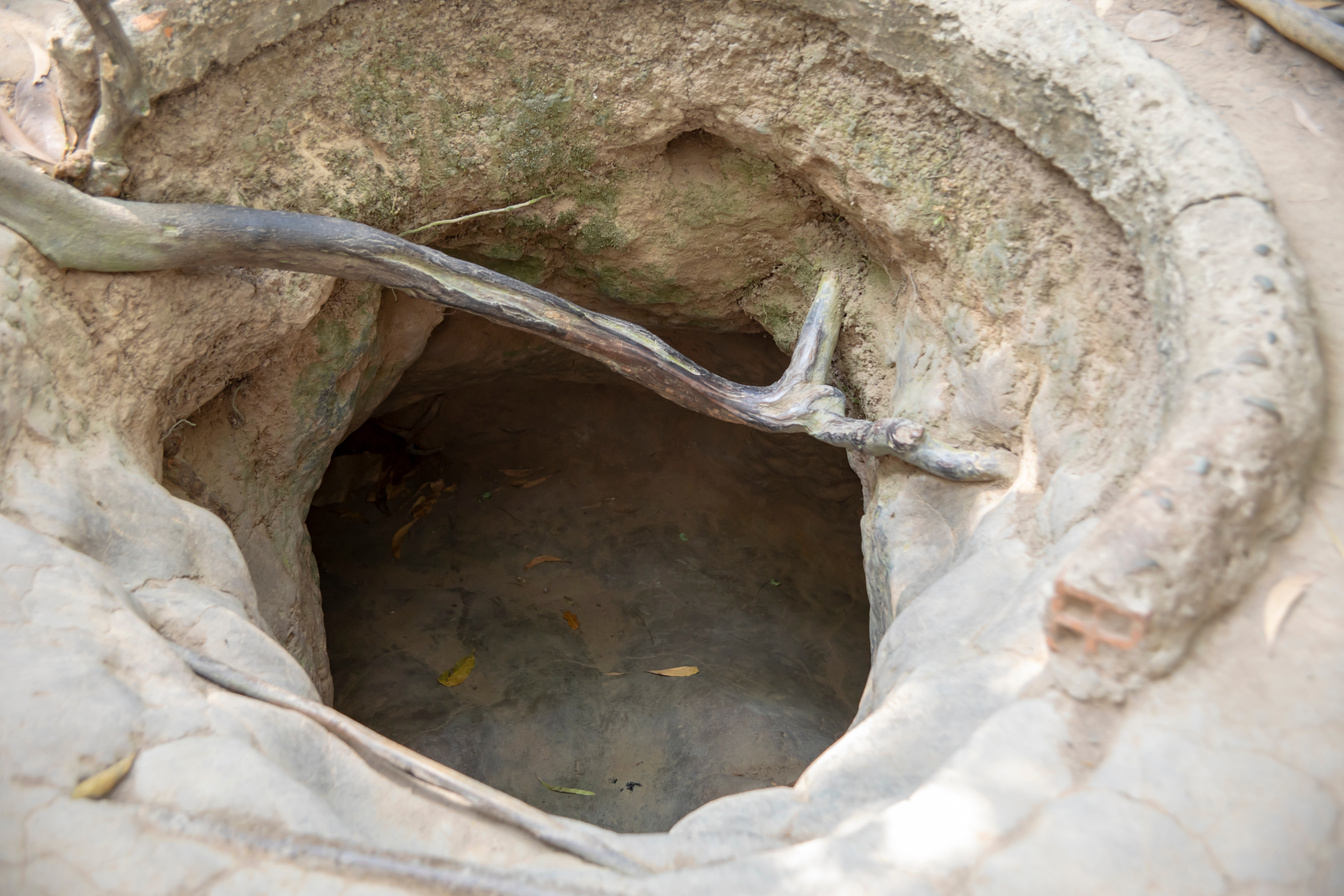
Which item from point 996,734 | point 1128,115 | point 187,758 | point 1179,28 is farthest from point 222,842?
point 1179,28

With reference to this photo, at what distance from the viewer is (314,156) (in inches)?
86.3

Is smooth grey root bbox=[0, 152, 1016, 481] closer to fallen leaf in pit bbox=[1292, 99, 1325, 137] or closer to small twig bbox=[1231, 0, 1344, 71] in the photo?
fallen leaf in pit bbox=[1292, 99, 1325, 137]

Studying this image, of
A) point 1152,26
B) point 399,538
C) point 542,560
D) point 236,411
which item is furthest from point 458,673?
point 1152,26

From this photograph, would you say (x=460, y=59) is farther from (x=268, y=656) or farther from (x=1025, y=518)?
(x=1025, y=518)

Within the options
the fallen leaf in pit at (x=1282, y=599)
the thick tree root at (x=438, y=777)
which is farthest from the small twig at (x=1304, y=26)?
the thick tree root at (x=438, y=777)

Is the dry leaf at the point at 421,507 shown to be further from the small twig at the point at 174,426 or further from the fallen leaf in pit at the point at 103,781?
the fallen leaf in pit at the point at 103,781

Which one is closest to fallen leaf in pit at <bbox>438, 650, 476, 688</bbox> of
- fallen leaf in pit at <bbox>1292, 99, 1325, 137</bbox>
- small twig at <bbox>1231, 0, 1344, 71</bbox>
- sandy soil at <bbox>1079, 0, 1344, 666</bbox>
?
sandy soil at <bbox>1079, 0, 1344, 666</bbox>

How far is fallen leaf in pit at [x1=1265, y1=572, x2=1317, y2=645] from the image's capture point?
1.23 metres

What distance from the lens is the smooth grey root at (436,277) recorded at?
1743 millimetres

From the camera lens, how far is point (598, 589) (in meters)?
3.84

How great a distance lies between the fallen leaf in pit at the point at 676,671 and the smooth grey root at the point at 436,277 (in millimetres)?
1496

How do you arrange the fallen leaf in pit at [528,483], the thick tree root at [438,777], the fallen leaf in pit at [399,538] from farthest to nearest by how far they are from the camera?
the fallen leaf in pit at [528,483] < the fallen leaf in pit at [399,538] < the thick tree root at [438,777]

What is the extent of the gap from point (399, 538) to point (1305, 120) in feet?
11.8

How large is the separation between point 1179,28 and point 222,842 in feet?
8.17
